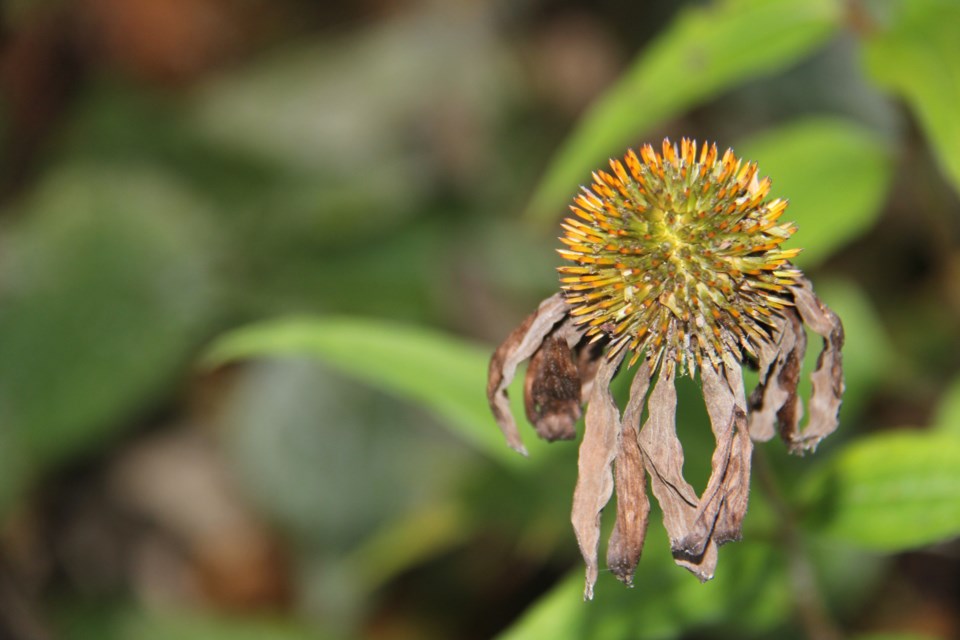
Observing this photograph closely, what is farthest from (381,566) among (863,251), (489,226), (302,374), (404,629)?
(863,251)

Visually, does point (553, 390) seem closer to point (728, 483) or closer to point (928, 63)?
point (728, 483)

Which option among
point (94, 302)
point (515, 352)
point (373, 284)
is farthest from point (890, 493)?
point (94, 302)

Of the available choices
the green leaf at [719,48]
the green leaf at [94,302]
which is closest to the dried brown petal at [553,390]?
the green leaf at [719,48]

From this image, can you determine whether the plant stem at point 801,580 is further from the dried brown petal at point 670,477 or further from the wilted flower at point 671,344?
the dried brown petal at point 670,477

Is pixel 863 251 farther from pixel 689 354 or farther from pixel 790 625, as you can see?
pixel 689 354

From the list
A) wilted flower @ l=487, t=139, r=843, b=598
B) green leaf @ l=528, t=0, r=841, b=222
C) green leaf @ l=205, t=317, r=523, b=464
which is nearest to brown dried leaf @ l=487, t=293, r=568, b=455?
wilted flower @ l=487, t=139, r=843, b=598

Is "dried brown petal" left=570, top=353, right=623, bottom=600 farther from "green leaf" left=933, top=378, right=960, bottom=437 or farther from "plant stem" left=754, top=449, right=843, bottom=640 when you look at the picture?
"green leaf" left=933, top=378, right=960, bottom=437
